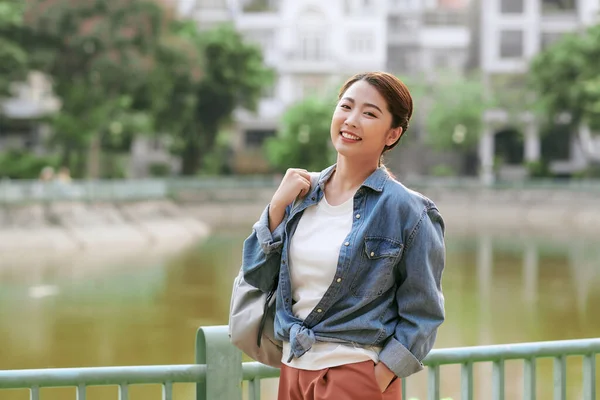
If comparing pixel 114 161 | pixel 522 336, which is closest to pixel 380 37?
pixel 114 161

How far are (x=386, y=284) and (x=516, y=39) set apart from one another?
141ft

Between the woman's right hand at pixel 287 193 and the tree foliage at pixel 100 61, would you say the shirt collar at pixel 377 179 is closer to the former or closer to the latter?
the woman's right hand at pixel 287 193

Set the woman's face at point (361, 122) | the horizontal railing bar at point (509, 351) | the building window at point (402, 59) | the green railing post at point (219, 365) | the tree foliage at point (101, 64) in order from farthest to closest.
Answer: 1. the building window at point (402, 59)
2. the tree foliage at point (101, 64)
3. the horizontal railing bar at point (509, 351)
4. the green railing post at point (219, 365)
5. the woman's face at point (361, 122)

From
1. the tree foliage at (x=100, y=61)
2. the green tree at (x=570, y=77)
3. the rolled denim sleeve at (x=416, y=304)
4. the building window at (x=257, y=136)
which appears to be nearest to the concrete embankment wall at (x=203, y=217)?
the tree foliage at (x=100, y=61)

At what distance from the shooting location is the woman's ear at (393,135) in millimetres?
2613

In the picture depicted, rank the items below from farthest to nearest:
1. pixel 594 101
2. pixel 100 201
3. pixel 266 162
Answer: pixel 266 162
pixel 594 101
pixel 100 201

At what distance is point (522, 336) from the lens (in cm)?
1252

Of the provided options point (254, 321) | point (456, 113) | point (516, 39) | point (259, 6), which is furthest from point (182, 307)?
point (516, 39)

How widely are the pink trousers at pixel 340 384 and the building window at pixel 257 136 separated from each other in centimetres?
4184

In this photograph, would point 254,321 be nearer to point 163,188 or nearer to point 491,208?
point 163,188

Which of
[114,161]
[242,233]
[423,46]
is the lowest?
[242,233]

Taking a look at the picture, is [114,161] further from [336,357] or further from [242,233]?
[336,357]

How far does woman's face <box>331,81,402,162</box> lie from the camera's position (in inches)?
100

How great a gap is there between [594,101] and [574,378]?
2753 cm
